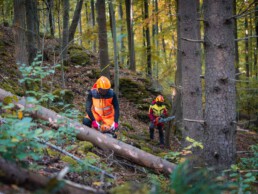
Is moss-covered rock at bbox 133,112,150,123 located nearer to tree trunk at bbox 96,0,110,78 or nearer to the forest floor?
the forest floor

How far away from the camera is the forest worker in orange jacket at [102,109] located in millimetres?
6457

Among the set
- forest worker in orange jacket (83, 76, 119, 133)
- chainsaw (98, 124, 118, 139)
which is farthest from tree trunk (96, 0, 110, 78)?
chainsaw (98, 124, 118, 139)

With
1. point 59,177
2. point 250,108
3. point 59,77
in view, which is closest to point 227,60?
point 59,177

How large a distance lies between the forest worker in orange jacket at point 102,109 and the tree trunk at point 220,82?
8.17ft

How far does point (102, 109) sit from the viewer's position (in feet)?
21.8

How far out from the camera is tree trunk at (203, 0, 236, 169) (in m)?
4.47

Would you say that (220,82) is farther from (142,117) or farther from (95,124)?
(142,117)

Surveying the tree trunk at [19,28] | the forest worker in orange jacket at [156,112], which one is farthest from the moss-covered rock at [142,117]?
the tree trunk at [19,28]

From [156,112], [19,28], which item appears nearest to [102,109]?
[19,28]

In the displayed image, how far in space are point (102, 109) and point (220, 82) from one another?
3.00 meters

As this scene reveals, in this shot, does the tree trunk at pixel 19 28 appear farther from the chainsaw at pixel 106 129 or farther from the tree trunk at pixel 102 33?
the chainsaw at pixel 106 129

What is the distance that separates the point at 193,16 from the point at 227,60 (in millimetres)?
2980

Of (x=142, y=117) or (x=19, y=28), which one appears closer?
(x=19, y=28)

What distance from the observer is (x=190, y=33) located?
7.28m
